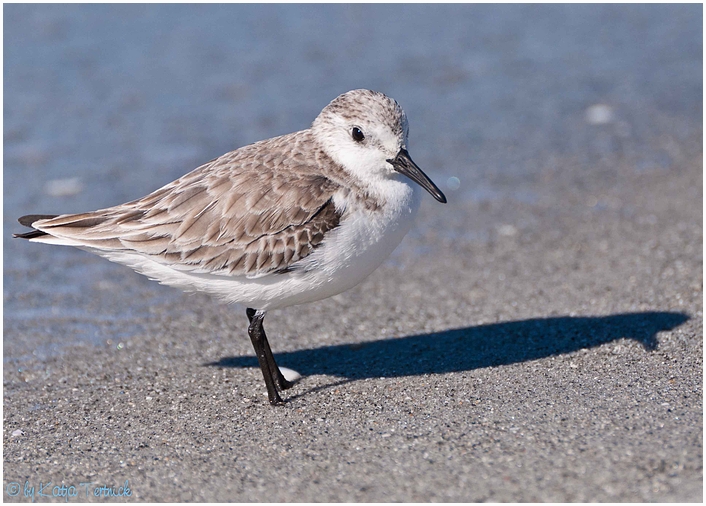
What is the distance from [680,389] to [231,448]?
2516mm

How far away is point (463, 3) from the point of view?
1321 cm

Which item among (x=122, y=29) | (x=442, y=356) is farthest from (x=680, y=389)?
(x=122, y=29)

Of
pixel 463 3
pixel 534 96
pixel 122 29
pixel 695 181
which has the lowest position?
pixel 695 181

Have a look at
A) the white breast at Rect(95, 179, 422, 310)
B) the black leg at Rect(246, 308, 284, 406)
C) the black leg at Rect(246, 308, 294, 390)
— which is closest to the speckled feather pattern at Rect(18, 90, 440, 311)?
the white breast at Rect(95, 179, 422, 310)

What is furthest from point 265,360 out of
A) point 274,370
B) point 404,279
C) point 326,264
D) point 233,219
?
point 404,279

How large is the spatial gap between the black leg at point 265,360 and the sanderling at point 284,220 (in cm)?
1

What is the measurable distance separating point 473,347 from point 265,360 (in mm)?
1483

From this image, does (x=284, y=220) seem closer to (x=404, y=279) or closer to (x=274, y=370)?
(x=274, y=370)

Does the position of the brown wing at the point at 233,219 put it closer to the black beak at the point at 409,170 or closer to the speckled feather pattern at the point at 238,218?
the speckled feather pattern at the point at 238,218

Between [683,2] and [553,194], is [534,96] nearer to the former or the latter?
[553,194]

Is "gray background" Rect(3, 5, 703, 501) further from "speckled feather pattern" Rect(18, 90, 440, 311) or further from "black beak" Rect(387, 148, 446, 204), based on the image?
"black beak" Rect(387, 148, 446, 204)

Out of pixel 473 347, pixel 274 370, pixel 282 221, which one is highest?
pixel 282 221

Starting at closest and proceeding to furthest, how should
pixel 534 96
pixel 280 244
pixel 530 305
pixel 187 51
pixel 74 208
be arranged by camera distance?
pixel 280 244
pixel 530 305
pixel 74 208
pixel 534 96
pixel 187 51

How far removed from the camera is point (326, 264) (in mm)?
5246
